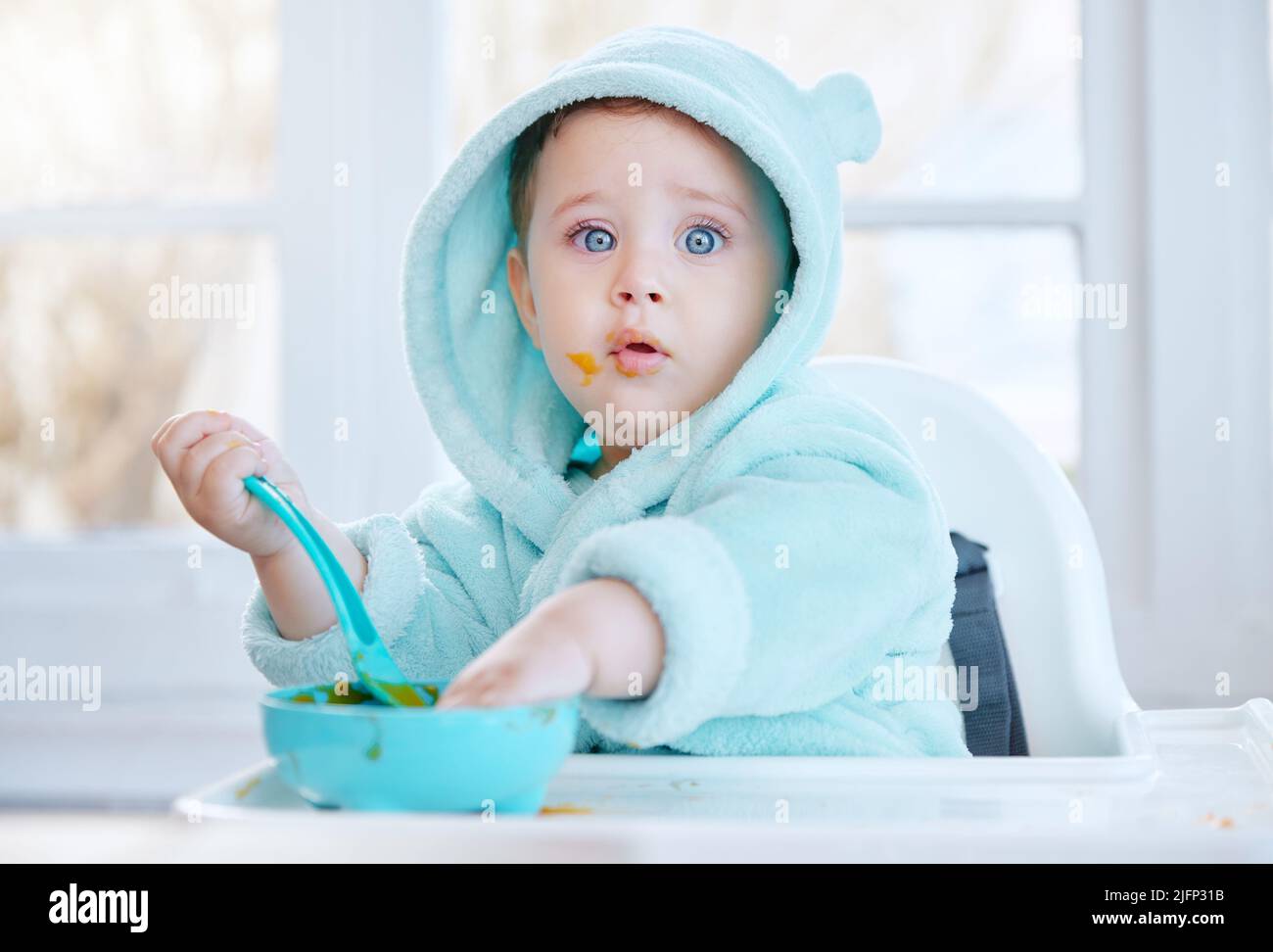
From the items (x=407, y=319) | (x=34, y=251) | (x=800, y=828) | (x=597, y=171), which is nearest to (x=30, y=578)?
(x=34, y=251)

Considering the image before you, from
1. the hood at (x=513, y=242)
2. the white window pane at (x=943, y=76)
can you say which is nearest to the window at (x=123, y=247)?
the white window pane at (x=943, y=76)

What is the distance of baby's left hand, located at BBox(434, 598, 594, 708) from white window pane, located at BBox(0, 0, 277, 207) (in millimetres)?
1589

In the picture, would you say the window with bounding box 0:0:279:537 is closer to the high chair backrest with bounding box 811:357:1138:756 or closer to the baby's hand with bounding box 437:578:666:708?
the high chair backrest with bounding box 811:357:1138:756

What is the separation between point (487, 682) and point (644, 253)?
458mm

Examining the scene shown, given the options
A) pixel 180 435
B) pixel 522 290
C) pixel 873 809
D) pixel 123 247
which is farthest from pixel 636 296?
pixel 123 247

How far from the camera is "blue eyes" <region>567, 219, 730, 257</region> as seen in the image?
3.26ft

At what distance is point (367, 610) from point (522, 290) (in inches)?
14.2

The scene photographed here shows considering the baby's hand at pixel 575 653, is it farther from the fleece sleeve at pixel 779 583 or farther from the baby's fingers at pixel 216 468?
the baby's fingers at pixel 216 468

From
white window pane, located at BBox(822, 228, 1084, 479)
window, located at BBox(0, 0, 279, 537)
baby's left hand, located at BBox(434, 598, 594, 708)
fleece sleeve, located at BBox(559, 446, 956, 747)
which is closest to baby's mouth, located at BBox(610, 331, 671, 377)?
fleece sleeve, located at BBox(559, 446, 956, 747)

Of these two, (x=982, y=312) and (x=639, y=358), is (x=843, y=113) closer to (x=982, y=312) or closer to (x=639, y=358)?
(x=639, y=358)

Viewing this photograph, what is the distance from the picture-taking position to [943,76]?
194 centimetres

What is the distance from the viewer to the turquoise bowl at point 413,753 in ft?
1.86

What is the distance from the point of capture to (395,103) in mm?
1932
